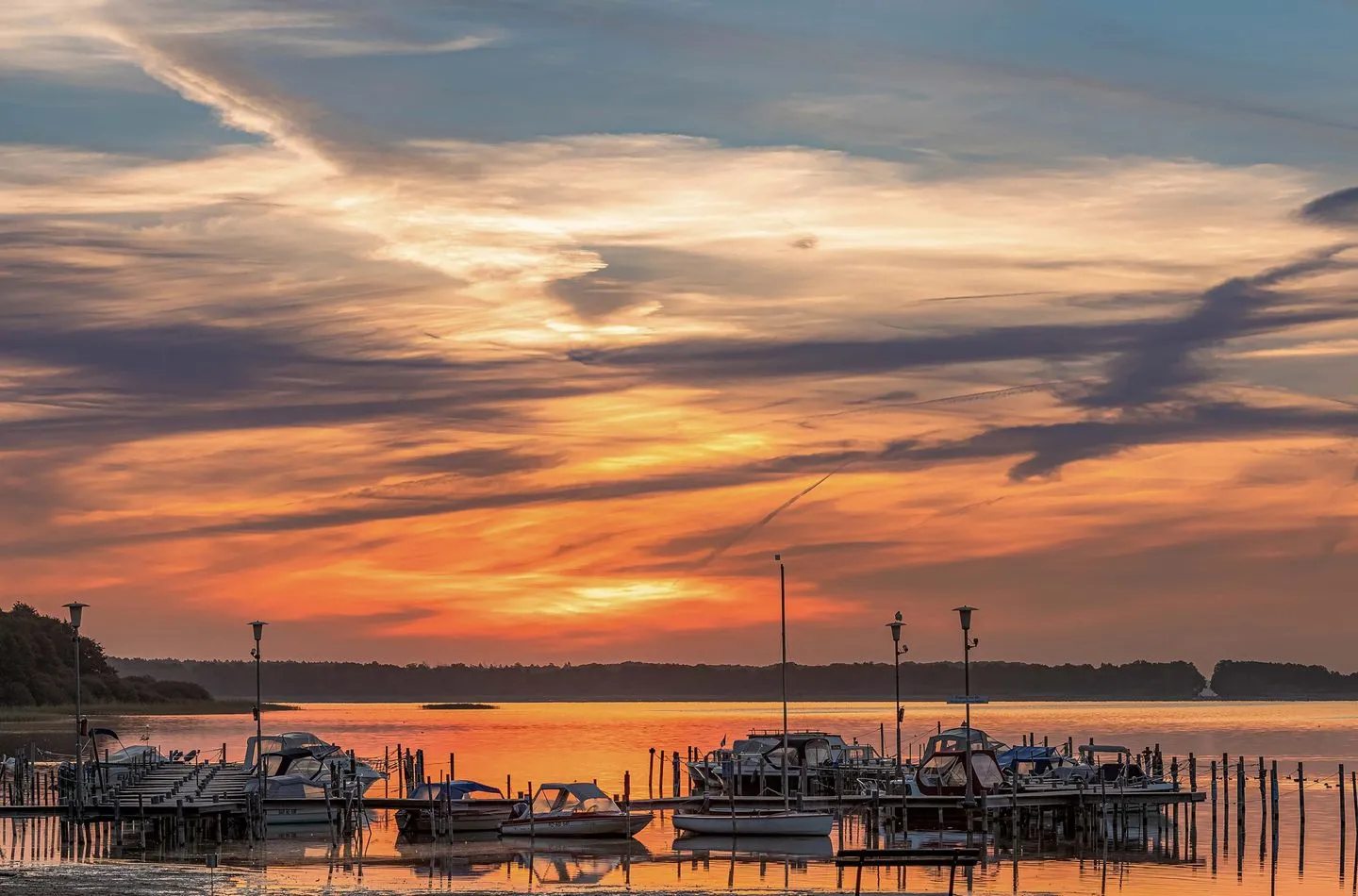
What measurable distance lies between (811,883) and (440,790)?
20040 mm

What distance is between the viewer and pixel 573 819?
211ft

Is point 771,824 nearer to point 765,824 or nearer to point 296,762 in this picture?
point 765,824

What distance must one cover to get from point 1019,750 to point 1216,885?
29.6 meters

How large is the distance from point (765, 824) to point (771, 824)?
0.23m

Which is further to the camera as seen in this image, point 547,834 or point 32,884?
point 547,834

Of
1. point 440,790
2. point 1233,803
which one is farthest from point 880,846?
point 1233,803

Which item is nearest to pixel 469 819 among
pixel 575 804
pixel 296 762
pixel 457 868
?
pixel 575 804

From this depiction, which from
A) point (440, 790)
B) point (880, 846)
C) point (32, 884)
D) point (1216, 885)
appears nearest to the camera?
Answer: point (32, 884)

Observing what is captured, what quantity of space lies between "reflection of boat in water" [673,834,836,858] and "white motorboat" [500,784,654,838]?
194cm

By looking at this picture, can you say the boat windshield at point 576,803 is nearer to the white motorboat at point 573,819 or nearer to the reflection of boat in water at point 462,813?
A: the white motorboat at point 573,819

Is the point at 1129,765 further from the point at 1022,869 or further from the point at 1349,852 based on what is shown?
the point at 1022,869

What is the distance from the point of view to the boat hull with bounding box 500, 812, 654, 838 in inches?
2515

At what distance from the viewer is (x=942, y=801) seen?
69.8 meters

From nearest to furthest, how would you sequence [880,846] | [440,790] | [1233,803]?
1. [880,846]
2. [440,790]
3. [1233,803]
